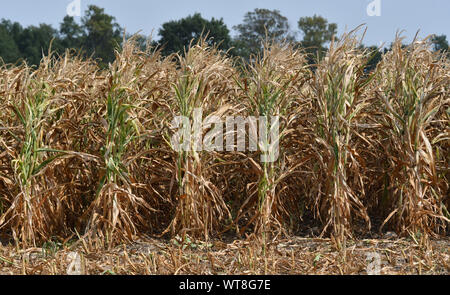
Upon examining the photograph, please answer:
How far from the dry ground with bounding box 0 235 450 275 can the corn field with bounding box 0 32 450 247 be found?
140 mm

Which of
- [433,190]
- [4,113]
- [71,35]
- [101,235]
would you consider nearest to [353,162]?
[433,190]

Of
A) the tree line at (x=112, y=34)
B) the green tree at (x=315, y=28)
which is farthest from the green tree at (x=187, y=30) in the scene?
the green tree at (x=315, y=28)

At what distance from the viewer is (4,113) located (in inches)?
181

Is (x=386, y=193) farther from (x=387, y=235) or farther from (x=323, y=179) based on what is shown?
(x=323, y=179)

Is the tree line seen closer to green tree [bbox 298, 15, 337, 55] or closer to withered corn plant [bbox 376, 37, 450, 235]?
green tree [bbox 298, 15, 337, 55]

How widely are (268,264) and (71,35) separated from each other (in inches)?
1618

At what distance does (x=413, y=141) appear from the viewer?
13.6ft

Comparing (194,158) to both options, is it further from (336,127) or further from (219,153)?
(336,127)

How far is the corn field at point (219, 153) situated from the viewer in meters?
4.01

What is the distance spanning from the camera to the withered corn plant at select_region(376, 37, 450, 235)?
13.5ft

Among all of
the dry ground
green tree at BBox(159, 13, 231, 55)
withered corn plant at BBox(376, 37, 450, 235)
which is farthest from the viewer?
green tree at BBox(159, 13, 231, 55)

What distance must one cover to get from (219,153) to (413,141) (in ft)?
5.09

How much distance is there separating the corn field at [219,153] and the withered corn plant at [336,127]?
11mm

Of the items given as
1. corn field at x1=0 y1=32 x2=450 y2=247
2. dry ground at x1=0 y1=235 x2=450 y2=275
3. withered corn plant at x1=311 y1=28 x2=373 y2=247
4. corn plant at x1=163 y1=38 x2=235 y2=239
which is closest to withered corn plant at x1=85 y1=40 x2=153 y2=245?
corn field at x1=0 y1=32 x2=450 y2=247
